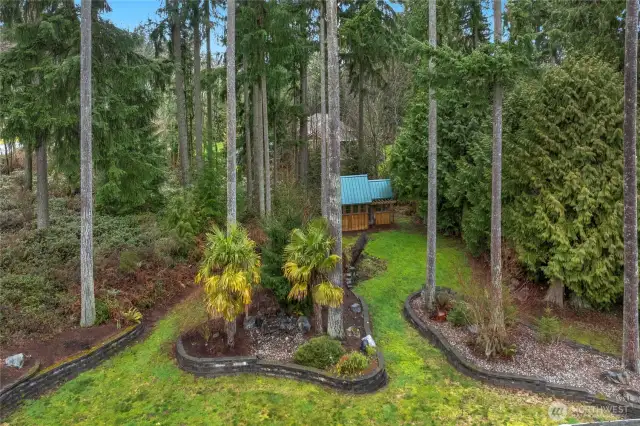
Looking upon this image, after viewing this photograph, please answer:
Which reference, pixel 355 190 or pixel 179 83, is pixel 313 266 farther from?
pixel 179 83

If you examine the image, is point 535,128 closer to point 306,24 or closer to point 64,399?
point 306,24

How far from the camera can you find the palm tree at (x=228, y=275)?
8.55 metres

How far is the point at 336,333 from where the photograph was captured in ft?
31.7

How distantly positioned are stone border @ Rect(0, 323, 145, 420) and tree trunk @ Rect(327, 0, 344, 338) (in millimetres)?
5040

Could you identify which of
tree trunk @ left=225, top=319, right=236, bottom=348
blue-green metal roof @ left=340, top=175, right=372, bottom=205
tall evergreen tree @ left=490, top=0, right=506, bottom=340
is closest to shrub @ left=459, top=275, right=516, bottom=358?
tall evergreen tree @ left=490, top=0, right=506, bottom=340

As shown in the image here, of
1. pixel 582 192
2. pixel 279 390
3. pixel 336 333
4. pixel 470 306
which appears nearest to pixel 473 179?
pixel 582 192

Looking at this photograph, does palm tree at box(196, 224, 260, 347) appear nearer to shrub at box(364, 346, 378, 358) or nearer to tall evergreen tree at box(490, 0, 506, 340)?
shrub at box(364, 346, 378, 358)

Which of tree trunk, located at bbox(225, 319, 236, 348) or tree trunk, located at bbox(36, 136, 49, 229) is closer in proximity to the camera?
tree trunk, located at bbox(225, 319, 236, 348)

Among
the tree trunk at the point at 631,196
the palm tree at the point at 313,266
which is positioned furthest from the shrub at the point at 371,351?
the tree trunk at the point at 631,196

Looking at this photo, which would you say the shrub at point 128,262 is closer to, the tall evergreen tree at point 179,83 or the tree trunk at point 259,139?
the tree trunk at point 259,139

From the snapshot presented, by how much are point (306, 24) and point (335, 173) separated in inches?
323

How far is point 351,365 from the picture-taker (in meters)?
8.15

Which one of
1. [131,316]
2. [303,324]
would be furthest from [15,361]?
[303,324]

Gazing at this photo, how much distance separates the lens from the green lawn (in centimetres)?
714
